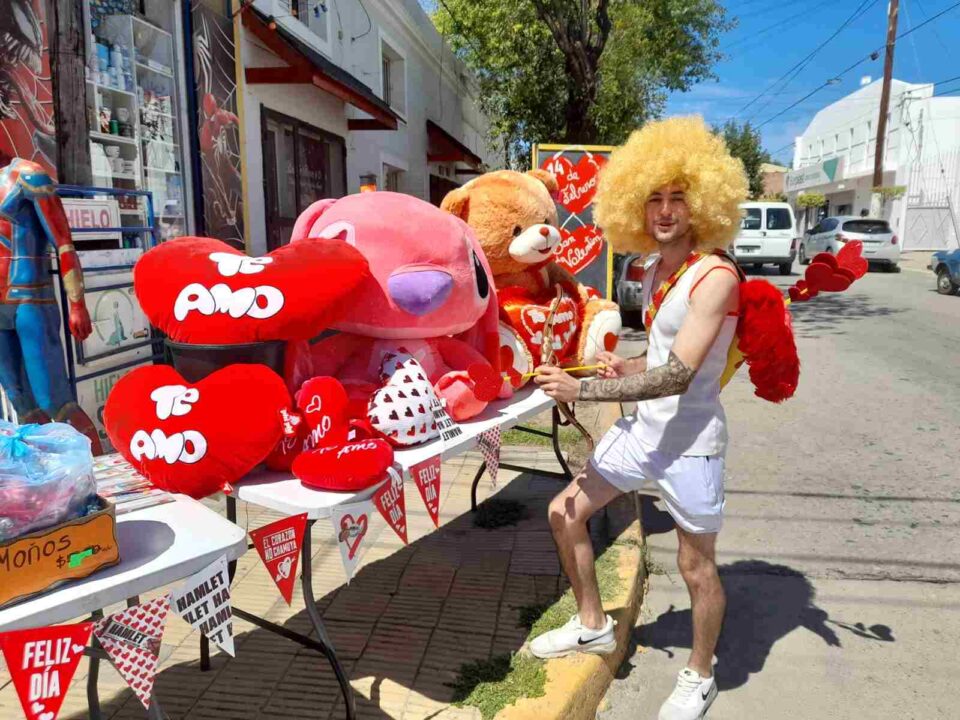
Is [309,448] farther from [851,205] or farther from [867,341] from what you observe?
[851,205]

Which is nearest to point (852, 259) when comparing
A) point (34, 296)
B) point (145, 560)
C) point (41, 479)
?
point (145, 560)

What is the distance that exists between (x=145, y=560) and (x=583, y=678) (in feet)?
5.17

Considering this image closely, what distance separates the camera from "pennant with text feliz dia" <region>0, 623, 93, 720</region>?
4.44 ft

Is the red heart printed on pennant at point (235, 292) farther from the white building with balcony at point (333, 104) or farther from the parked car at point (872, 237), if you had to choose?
the parked car at point (872, 237)

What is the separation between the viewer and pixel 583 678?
8.18 ft

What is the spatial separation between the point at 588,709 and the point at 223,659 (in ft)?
4.44

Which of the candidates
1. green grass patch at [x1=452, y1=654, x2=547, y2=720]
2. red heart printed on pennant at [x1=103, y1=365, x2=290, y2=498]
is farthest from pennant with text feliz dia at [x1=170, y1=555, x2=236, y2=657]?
green grass patch at [x1=452, y1=654, x2=547, y2=720]

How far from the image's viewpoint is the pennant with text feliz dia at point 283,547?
191 centimetres

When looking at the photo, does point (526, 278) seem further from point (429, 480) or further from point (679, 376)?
point (679, 376)

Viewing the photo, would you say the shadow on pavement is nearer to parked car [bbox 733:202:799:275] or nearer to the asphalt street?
the asphalt street

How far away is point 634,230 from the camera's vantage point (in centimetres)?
254

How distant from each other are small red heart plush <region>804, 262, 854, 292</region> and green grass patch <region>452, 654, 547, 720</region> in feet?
5.57

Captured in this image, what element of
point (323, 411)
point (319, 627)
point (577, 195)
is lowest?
point (319, 627)

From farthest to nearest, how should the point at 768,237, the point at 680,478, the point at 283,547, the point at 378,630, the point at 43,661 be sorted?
the point at 768,237, the point at 378,630, the point at 680,478, the point at 283,547, the point at 43,661
